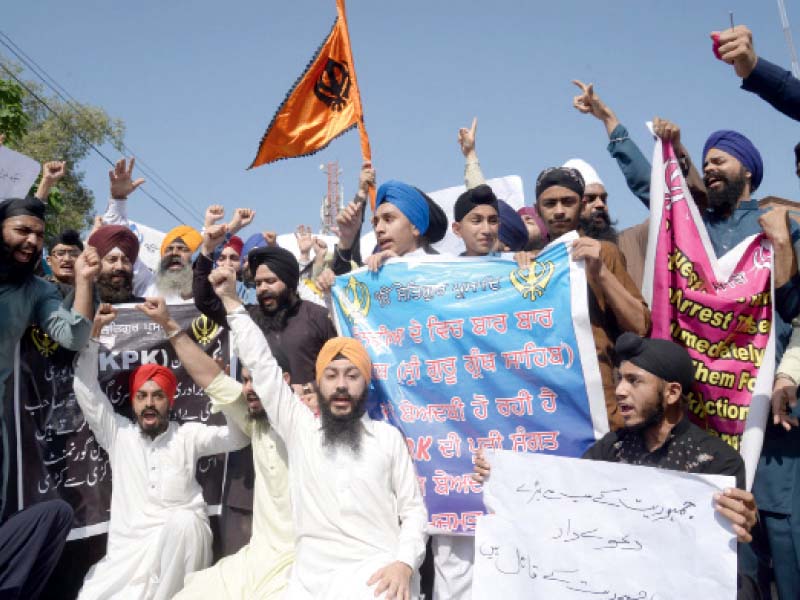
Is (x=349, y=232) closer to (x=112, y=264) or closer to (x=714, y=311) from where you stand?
(x=112, y=264)

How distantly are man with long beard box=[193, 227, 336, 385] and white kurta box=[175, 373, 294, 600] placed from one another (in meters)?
0.39

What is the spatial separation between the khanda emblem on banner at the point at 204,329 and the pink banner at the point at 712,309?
9.49 feet

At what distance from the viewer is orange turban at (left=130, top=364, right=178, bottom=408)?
4.82 metres

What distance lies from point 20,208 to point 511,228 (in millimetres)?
3048

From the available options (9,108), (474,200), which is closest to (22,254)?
(474,200)

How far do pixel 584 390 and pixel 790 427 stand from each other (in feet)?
3.11

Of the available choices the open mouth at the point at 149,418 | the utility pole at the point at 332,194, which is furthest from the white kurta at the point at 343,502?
the utility pole at the point at 332,194

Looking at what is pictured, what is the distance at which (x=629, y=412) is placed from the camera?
3324mm

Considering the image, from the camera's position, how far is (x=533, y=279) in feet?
13.4

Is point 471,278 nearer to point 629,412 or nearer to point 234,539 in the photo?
point 629,412

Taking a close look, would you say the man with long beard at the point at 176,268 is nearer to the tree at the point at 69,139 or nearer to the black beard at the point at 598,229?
the black beard at the point at 598,229

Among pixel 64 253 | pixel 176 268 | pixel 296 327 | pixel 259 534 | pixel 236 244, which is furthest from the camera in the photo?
pixel 236 244

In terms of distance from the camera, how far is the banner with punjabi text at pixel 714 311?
146 inches

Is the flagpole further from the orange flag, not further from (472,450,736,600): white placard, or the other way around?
(472,450,736,600): white placard
